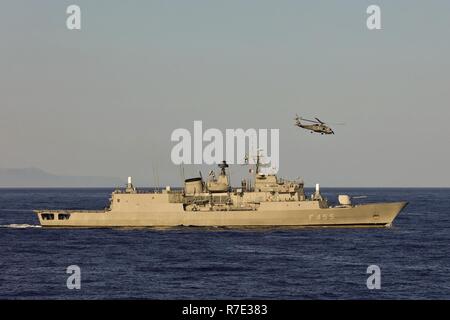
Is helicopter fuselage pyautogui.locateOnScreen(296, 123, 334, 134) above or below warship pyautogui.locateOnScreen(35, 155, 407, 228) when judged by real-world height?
above

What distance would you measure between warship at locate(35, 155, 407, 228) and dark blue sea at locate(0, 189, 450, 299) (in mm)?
1142

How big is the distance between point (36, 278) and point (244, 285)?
12.2 metres

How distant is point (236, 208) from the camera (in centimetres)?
6812

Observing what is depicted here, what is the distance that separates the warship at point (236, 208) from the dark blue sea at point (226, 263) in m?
1.14

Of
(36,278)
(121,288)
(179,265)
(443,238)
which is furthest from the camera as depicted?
(443,238)

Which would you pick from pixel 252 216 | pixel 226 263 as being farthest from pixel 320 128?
pixel 226 263

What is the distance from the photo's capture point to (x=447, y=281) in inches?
1516

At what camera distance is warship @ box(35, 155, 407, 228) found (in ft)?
218

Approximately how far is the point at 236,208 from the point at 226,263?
2261 cm

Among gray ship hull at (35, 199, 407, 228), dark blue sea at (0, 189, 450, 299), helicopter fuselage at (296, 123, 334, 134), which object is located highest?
helicopter fuselage at (296, 123, 334, 134)

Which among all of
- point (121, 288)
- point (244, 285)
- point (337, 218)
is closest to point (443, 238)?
point (337, 218)
